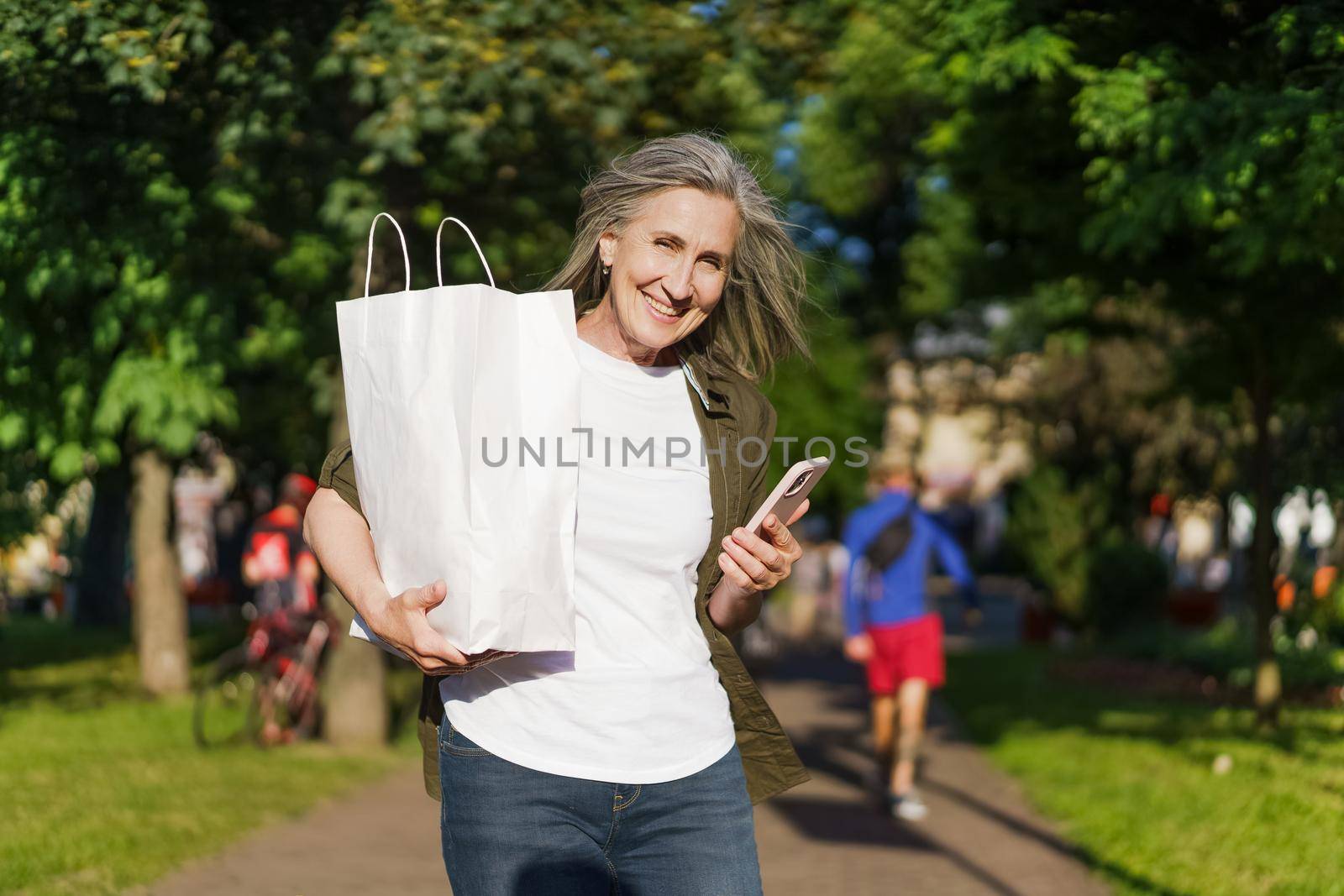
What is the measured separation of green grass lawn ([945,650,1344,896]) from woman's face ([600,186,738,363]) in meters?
4.75

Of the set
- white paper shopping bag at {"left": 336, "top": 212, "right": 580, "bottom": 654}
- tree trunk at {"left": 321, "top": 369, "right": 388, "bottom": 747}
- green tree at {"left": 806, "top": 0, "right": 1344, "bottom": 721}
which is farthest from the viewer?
tree trunk at {"left": 321, "top": 369, "right": 388, "bottom": 747}

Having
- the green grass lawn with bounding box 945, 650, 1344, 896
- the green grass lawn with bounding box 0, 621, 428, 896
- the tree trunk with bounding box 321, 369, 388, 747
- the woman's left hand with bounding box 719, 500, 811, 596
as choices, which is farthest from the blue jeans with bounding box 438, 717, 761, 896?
the tree trunk with bounding box 321, 369, 388, 747

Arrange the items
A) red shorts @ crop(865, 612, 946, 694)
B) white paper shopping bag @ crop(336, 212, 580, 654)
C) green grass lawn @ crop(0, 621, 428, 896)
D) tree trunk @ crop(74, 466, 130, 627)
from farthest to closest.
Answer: tree trunk @ crop(74, 466, 130, 627), red shorts @ crop(865, 612, 946, 694), green grass lawn @ crop(0, 621, 428, 896), white paper shopping bag @ crop(336, 212, 580, 654)

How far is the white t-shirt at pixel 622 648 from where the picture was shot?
2.40m

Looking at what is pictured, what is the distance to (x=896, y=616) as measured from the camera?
9.00 metres

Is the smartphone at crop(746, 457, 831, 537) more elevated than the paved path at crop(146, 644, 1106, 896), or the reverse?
the smartphone at crop(746, 457, 831, 537)

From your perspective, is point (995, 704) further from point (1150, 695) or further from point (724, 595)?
point (724, 595)

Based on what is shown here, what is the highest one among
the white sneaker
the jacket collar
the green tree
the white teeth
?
the green tree

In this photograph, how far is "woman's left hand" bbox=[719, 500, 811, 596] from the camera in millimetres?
2467

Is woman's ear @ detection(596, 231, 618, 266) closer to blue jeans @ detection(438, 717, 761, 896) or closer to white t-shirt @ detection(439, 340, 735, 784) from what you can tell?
white t-shirt @ detection(439, 340, 735, 784)

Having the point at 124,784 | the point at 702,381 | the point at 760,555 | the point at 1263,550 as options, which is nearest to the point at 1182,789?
the point at 1263,550

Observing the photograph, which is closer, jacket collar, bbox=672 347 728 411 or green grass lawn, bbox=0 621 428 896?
jacket collar, bbox=672 347 728 411

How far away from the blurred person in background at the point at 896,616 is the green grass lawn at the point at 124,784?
3300 millimetres

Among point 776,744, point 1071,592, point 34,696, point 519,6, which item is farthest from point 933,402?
point 776,744
